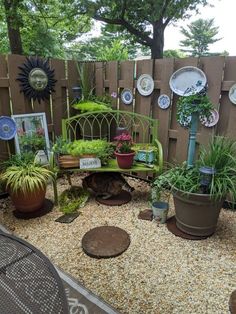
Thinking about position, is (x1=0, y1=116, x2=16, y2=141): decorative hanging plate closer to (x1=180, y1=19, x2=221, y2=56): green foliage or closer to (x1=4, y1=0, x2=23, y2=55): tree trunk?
(x1=4, y1=0, x2=23, y2=55): tree trunk

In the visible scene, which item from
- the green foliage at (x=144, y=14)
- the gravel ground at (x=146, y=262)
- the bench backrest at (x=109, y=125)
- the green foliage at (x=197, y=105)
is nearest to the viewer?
the gravel ground at (x=146, y=262)

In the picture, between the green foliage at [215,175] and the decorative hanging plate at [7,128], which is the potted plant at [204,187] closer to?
the green foliage at [215,175]

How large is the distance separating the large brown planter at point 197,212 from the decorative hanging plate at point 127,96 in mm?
1449

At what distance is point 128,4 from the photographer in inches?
296

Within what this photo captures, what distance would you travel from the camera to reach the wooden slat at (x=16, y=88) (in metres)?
2.68

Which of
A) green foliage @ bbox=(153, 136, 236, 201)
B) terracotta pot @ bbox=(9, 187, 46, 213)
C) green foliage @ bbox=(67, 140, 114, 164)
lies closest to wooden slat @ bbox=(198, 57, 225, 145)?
green foliage @ bbox=(153, 136, 236, 201)

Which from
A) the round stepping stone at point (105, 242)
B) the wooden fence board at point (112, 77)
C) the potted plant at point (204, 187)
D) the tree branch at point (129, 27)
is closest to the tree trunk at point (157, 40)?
the tree branch at point (129, 27)

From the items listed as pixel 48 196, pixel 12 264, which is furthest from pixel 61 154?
pixel 12 264

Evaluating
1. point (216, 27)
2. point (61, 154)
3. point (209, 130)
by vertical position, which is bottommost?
point (61, 154)

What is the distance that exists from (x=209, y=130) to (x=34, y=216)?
191 cm

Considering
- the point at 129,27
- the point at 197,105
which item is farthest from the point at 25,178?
the point at 129,27

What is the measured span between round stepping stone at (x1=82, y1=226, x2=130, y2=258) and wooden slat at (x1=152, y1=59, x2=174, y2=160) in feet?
4.01

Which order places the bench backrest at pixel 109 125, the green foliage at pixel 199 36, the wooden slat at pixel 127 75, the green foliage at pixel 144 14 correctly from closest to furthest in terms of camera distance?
the wooden slat at pixel 127 75
the bench backrest at pixel 109 125
the green foliage at pixel 144 14
the green foliage at pixel 199 36

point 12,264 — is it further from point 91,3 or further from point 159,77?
point 91,3
